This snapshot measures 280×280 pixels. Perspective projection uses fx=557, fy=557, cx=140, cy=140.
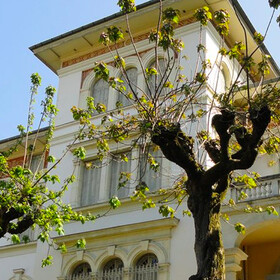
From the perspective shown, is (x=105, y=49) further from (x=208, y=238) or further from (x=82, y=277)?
(x=208, y=238)

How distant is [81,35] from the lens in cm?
1956

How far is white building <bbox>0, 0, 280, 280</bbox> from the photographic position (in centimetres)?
1445

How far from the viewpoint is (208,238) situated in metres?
8.84

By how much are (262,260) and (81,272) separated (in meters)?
5.24

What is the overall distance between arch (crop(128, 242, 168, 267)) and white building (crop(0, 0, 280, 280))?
3 centimetres

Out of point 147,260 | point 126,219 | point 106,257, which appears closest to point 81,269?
point 106,257

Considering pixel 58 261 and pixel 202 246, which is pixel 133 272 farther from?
pixel 202 246

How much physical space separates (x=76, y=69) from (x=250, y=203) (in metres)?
9.14

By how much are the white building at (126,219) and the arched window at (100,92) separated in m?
0.04

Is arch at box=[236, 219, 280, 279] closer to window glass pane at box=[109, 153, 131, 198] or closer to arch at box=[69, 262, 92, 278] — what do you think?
window glass pane at box=[109, 153, 131, 198]

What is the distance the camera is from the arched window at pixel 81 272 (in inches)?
638

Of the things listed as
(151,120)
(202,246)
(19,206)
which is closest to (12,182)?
(19,206)

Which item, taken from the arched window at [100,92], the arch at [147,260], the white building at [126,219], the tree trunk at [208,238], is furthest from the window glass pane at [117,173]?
the tree trunk at [208,238]

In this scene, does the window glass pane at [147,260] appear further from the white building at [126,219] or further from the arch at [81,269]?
the arch at [81,269]
